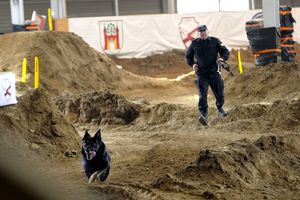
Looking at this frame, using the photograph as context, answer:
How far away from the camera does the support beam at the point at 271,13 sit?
19.6m

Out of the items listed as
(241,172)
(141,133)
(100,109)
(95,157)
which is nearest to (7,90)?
(95,157)

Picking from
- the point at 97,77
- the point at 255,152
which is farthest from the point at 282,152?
the point at 97,77

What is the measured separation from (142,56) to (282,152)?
27.5 meters

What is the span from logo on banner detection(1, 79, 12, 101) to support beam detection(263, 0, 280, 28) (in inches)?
396

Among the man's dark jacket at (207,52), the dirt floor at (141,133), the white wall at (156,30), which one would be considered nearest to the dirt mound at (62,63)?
the dirt floor at (141,133)

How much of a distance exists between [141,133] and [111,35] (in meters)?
19.8

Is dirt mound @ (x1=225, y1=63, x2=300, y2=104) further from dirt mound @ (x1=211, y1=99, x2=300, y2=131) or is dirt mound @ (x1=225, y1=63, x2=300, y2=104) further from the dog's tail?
the dog's tail

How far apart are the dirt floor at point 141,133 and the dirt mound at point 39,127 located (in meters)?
0.02

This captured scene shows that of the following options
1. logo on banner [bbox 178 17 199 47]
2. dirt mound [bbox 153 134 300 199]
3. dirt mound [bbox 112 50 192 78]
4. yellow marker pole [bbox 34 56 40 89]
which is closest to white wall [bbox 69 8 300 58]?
logo on banner [bbox 178 17 199 47]

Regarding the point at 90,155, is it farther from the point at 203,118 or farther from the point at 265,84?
the point at 265,84

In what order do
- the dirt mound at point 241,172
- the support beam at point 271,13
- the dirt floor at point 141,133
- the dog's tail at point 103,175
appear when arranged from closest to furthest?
the dirt floor at point 141,133, the dirt mound at point 241,172, the dog's tail at point 103,175, the support beam at point 271,13

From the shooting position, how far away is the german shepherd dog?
→ 26.7 feet

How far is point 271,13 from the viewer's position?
19781 mm

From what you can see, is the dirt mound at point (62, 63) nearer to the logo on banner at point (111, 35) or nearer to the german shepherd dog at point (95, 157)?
the logo on banner at point (111, 35)
